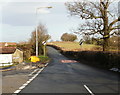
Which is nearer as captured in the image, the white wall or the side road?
the side road

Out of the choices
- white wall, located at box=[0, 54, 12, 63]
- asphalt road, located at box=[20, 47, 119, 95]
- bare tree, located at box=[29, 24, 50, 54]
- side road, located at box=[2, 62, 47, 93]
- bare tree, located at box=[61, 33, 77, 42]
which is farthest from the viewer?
bare tree, located at box=[61, 33, 77, 42]

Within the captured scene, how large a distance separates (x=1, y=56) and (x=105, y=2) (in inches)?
581

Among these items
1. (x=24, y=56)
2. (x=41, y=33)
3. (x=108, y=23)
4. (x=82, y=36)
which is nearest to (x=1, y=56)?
(x=24, y=56)

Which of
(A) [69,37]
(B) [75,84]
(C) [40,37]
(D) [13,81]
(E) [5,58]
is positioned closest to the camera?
(B) [75,84]

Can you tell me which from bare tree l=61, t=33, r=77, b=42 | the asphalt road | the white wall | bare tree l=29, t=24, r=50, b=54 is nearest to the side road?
the asphalt road

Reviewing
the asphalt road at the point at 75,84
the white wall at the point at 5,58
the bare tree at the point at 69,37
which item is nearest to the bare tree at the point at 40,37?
the white wall at the point at 5,58

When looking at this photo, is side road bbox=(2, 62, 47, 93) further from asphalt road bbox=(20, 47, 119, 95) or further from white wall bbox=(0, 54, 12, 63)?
white wall bbox=(0, 54, 12, 63)

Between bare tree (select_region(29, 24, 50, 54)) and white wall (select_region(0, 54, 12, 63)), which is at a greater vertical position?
bare tree (select_region(29, 24, 50, 54))

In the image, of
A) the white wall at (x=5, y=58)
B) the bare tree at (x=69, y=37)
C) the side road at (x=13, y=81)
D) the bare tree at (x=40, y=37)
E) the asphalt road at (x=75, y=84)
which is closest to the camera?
the asphalt road at (x=75, y=84)

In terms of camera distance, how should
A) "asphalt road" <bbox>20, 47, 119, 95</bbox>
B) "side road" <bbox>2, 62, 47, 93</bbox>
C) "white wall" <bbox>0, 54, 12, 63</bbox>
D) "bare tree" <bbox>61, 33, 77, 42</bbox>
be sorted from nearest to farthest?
1. "asphalt road" <bbox>20, 47, 119, 95</bbox>
2. "side road" <bbox>2, 62, 47, 93</bbox>
3. "white wall" <bbox>0, 54, 12, 63</bbox>
4. "bare tree" <bbox>61, 33, 77, 42</bbox>

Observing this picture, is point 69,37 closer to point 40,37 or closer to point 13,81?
point 40,37

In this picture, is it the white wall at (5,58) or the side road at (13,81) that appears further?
the white wall at (5,58)

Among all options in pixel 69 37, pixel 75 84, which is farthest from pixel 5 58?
pixel 69 37

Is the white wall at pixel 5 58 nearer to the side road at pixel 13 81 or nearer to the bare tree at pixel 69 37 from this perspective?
the side road at pixel 13 81
